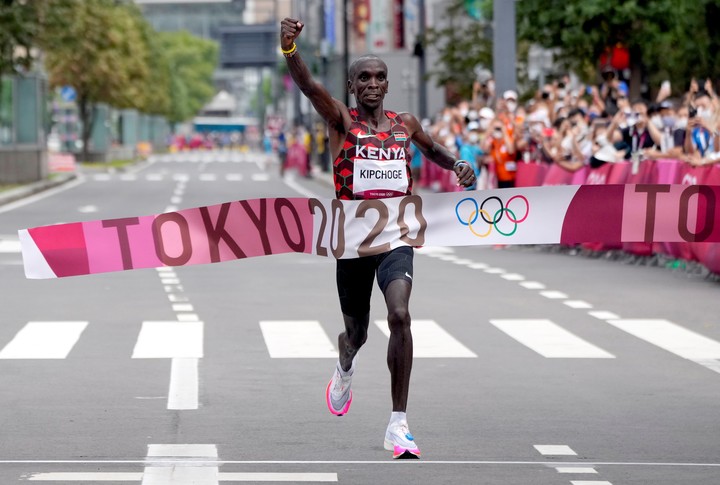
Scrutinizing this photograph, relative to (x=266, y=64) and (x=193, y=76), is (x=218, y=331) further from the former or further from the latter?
(x=193, y=76)

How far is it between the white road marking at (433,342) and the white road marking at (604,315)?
147 cm

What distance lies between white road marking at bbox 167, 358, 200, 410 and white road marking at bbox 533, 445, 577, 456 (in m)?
2.22

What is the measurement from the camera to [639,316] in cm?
1554

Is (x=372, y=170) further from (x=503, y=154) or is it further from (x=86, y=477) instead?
(x=503, y=154)

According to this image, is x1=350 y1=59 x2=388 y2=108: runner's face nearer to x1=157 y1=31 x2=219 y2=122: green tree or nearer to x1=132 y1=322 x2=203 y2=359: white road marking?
x1=132 y1=322 x2=203 y2=359: white road marking

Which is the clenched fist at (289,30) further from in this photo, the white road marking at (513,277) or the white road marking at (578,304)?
the white road marking at (513,277)

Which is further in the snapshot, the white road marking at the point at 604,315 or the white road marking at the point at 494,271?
the white road marking at the point at 494,271

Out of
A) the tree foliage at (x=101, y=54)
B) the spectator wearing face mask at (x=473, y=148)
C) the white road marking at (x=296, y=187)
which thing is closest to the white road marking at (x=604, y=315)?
the spectator wearing face mask at (x=473, y=148)

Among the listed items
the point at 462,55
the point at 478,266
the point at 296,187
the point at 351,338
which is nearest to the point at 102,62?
the point at 296,187

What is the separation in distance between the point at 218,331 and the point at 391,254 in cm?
534

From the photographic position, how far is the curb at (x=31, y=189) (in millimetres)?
38853

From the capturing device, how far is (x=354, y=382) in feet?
37.2

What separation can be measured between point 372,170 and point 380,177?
5cm

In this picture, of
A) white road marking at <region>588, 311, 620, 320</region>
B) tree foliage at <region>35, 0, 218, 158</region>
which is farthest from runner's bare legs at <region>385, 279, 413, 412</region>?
tree foliage at <region>35, 0, 218, 158</region>
